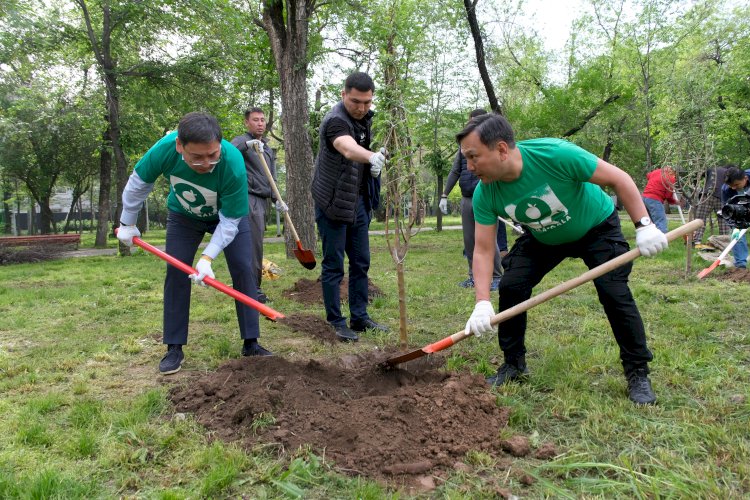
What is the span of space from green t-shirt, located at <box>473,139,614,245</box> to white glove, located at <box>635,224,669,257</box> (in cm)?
27

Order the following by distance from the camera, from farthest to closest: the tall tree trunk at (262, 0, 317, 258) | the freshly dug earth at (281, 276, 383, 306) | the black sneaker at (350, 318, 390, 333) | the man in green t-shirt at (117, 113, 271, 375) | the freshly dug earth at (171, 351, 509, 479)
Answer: the tall tree trunk at (262, 0, 317, 258) < the freshly dug earth at (281, 276, 383, 306) < the black sneaker at (350, 318, 390, 333) < the man in green t-shirt at (117, 113, 271, 375) < the freshly dug earth at (171, 351, 509, 479)

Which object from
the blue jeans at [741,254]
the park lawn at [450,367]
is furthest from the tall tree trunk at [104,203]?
the blue jeans at [741,254]

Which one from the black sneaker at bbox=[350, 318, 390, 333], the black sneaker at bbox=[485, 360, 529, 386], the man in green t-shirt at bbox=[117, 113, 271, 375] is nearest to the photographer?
the man in green t-shirt at bbox=[117, 113, 271, 375]

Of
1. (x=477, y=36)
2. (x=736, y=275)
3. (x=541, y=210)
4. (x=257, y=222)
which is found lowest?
(x=736, y=275)

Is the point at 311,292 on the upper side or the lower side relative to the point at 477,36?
lower

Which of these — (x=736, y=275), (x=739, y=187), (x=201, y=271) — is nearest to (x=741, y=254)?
(x=736, y=275)

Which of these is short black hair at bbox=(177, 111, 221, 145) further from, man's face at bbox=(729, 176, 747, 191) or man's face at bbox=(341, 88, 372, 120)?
man's face at bbox=(729, 176, 747, 191)

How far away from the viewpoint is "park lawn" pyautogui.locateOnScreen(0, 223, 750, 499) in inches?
86.0

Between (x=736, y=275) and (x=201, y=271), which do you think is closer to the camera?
(x=201, y=271)

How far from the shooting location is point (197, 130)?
3021 millimetres

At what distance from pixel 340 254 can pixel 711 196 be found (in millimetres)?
7730

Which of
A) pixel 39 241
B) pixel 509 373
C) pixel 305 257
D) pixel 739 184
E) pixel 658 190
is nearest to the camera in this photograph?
pixel 509 373

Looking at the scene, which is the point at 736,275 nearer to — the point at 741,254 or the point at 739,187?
the point at 741,254

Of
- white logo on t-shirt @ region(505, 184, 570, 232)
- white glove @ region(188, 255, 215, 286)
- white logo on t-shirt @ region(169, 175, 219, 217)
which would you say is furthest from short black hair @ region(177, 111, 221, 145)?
white logo on t-shirt @ region(505, 184, 570, 232)
